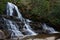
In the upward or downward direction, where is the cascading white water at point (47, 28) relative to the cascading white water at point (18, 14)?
downward

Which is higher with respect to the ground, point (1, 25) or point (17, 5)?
point (17, 5)

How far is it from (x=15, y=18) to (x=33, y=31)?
1820mm

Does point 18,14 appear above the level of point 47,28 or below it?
above

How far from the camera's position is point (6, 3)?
22.8 m

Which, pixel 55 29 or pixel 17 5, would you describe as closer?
pixel 55 29

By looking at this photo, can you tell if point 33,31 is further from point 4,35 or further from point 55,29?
point 4,35

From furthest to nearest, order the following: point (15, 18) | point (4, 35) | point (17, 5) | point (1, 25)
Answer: point (17, 5), point (15, 18), point (1, 25), point (4, 35)

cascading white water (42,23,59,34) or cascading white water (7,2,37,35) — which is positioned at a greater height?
cascading white water (7,2,37,35)

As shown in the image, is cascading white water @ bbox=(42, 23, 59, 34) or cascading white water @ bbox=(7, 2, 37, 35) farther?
cascading white water @ bbox=(42, 23, 59, 34)

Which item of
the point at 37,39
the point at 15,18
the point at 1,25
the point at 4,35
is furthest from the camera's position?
the point at 15,18

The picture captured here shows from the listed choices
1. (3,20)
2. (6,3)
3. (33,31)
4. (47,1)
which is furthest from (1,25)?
(47,1)

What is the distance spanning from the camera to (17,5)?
23.1 m

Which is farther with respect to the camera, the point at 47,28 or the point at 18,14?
the point at 18,14

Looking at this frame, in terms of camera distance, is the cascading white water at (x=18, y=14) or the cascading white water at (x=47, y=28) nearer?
the cascading white water at (x=18, y=14)
